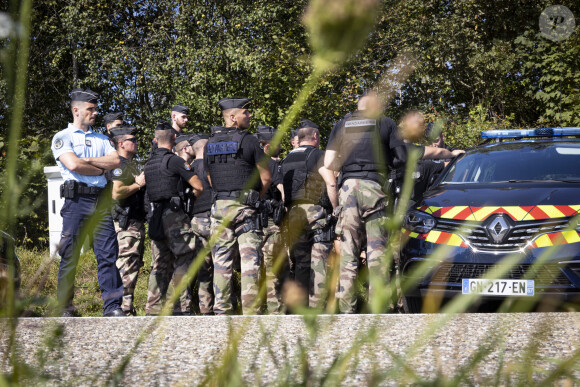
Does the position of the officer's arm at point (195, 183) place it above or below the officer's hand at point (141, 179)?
below

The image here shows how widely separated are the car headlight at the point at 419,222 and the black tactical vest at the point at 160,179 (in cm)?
244

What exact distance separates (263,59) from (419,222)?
10.0 m

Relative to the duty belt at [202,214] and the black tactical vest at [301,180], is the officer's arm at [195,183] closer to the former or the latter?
the duty belt at [202,214]

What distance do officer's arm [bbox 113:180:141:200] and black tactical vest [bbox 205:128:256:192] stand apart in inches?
40.7

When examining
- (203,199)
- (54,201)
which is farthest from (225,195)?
(54,201)

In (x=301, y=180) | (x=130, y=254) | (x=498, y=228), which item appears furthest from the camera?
(x=301, y=180)

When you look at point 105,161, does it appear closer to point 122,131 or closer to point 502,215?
point 122,131

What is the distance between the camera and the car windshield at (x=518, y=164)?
529cm

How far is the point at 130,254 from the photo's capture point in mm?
6613

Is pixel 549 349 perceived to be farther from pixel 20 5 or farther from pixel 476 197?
pixel 20 5

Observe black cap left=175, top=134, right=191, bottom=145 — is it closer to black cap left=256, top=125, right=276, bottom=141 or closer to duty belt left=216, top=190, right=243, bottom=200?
black cap left=256, top=125, right=276, bottom=141

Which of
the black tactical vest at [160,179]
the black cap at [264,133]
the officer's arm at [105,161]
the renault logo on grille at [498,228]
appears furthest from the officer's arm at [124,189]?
the renault logo on grille at [498,228]

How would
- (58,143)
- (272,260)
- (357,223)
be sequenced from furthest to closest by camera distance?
1. (272,260)
2. (357,223)
3. (58,143)

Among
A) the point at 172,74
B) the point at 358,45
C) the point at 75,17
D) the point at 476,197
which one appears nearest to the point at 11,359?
the point at 358,45
